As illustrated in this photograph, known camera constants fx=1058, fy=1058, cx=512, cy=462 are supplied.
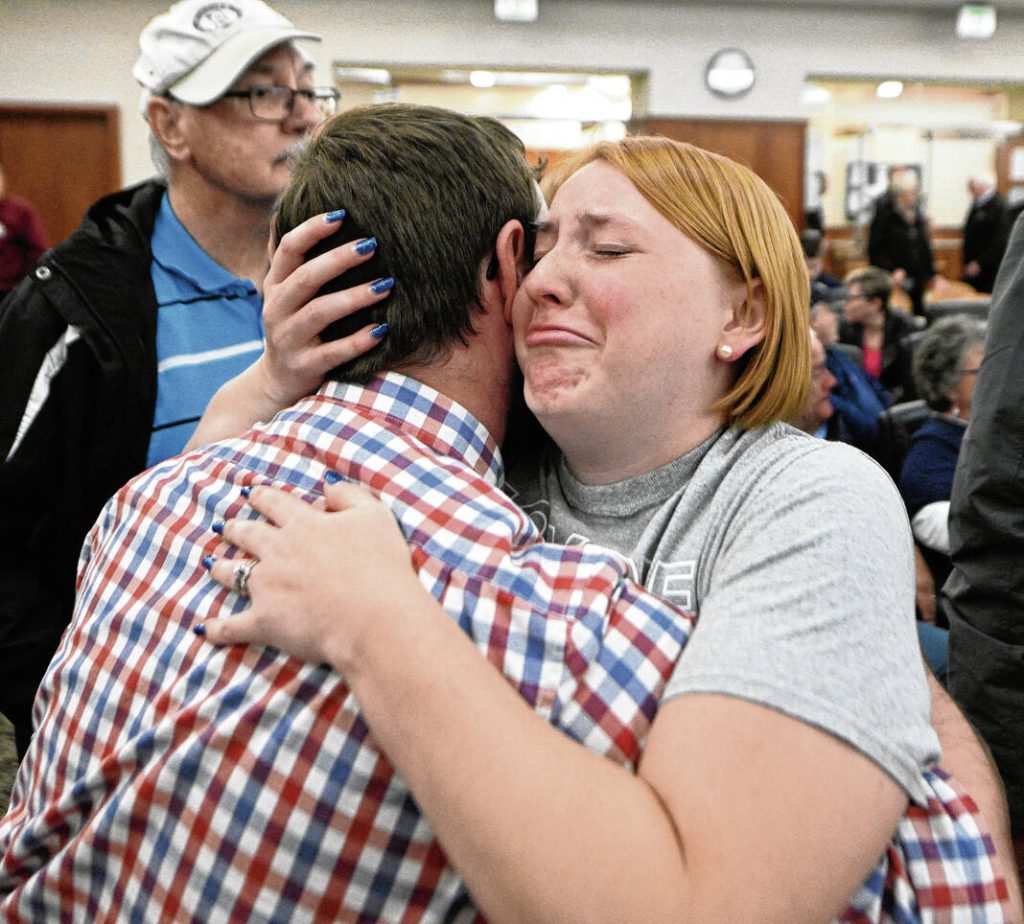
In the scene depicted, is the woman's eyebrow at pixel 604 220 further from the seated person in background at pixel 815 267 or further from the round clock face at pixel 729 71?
the round clock face at pixel 729 71

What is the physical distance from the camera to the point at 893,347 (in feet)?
19.4

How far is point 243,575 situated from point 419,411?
275mm

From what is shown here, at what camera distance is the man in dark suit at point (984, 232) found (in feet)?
30.1

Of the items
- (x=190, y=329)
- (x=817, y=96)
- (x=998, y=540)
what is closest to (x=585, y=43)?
(x=817, y=96)

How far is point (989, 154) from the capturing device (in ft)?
39.2

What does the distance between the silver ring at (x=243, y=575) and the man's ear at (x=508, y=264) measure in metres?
0.43

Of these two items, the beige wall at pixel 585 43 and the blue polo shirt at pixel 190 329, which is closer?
the blue polo shirt at pixel 190 329

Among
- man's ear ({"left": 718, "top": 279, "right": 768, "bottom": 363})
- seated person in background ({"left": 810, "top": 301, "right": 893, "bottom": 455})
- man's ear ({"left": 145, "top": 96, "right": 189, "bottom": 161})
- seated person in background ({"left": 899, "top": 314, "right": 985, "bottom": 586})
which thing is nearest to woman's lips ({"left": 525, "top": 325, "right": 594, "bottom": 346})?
man's ear ({"left": 718, "top": 279, "right": 768, "bottom": 363})

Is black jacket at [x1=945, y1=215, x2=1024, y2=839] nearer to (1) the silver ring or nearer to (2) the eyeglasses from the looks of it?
(1) the silver ring

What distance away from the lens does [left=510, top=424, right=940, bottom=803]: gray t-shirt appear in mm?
825

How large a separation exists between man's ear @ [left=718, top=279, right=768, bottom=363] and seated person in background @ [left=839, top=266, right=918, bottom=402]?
4.92 m

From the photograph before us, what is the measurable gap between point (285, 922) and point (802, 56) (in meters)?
9.22

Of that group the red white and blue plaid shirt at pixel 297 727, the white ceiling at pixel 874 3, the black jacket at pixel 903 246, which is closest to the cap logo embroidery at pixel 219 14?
the red white and blue plaid shirt at pixel 297 727

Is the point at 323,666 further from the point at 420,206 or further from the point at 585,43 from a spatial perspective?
the point at 585,43
